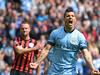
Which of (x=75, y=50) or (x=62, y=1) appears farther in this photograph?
(x=62, y=1)

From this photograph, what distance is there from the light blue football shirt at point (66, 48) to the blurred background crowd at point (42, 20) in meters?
7.29

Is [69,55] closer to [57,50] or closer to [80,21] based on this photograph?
[57,50]

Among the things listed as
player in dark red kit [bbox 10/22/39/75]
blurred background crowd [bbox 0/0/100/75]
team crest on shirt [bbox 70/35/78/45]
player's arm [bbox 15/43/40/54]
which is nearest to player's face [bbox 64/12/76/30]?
team crest on shirt [bbox 70/35/78/45]

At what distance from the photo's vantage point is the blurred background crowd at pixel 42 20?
62.6ft

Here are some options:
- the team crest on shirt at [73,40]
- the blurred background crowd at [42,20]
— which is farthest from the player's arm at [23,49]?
the blurred background crowd at [42,20]

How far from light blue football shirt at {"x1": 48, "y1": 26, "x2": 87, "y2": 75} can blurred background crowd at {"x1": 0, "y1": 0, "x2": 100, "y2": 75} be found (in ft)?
23.9

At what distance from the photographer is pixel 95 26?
70.9ft

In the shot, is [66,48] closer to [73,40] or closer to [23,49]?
[73,40]

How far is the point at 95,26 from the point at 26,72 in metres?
9.47

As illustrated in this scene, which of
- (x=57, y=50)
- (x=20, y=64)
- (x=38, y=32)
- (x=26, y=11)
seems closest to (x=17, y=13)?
(x=26, y=11)

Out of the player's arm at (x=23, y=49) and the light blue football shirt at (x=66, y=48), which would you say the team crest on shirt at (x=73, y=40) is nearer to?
the light blue football shirt at (x=66, y=48)

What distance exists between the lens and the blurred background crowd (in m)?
19.1

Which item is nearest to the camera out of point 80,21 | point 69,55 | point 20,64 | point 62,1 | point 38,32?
point 69,55

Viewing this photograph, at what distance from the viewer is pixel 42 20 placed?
21688 mm
